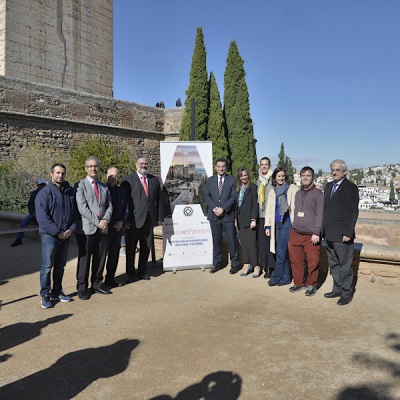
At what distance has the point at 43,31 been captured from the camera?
742 inches

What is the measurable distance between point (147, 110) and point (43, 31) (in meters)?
6.32

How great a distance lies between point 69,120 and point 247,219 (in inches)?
512

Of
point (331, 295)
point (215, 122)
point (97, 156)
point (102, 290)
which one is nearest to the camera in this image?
point (331, 295)

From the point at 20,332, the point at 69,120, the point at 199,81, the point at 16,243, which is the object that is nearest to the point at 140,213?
the point at 20,332

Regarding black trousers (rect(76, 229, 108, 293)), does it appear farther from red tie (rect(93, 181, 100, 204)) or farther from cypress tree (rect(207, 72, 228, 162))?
cypress tree (rect(207, 72, 228, 162))

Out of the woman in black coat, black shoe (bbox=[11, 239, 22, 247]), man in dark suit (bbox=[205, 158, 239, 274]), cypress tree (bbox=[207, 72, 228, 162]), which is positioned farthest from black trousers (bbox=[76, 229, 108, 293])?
cypress tree (bbox=[207, 72, 228, 162])

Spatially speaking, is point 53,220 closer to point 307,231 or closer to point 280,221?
point 280,221

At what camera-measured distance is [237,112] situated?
2109cm

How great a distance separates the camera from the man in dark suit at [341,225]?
4.55 meters

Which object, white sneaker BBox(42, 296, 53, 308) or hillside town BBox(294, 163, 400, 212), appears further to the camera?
hillside town BBox(294, 163, 400, 212)

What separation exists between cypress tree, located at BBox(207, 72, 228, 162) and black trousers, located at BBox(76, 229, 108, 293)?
621 inches

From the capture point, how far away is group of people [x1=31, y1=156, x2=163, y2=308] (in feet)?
14.3

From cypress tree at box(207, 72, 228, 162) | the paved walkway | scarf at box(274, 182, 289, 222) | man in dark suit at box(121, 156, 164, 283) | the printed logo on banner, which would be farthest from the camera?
cypress tree at box(207, 72, 228, 162)

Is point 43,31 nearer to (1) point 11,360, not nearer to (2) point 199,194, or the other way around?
(2) point 199,194
